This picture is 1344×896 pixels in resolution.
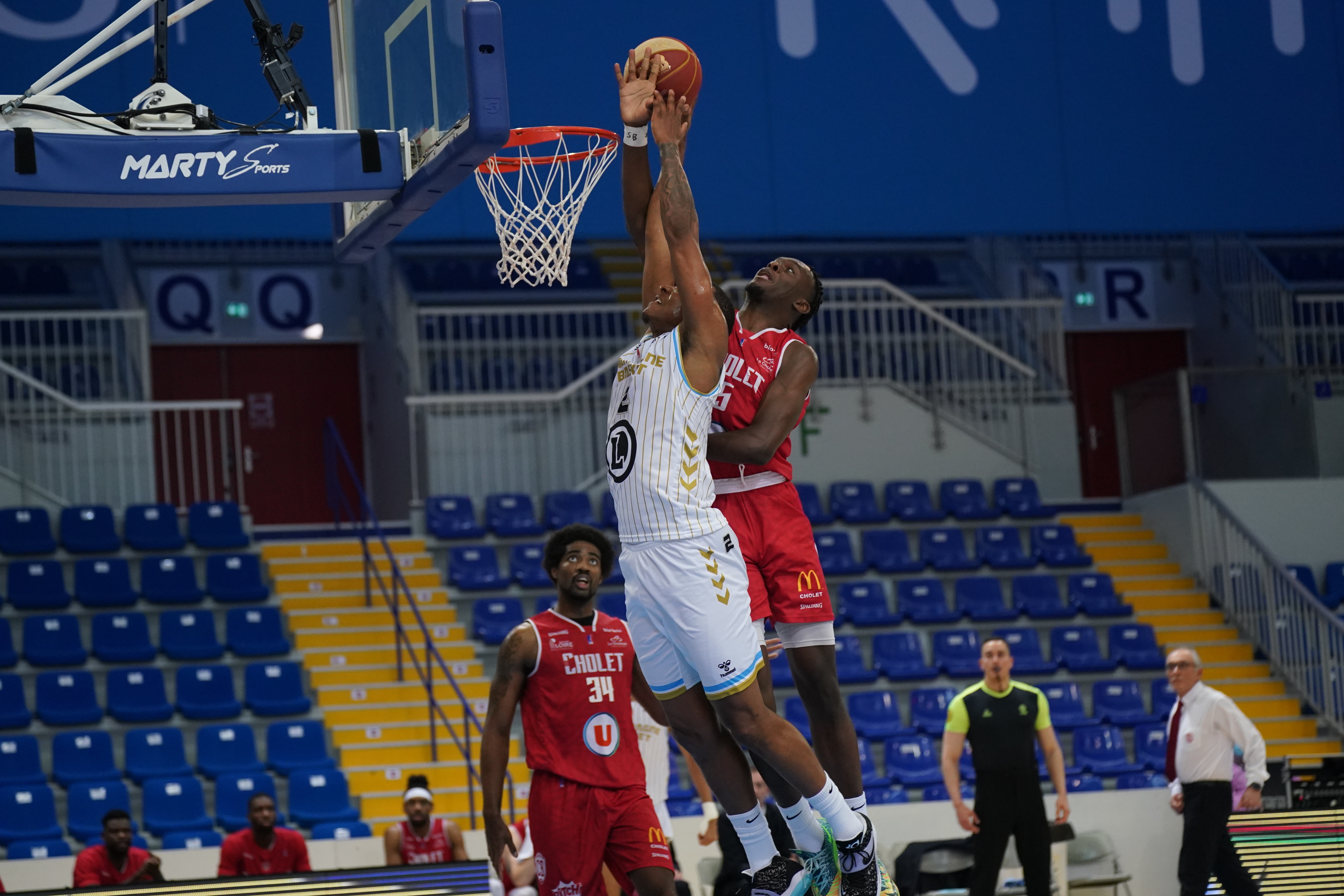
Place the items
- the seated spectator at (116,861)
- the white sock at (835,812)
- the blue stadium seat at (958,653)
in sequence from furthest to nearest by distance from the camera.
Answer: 1. the blue stadium seat at (958,653)
2. the seated spectator at (116,861)
3. the white sock at (835,812)

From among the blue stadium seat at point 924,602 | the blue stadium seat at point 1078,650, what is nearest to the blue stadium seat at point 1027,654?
the blue stadium seat at point 1078,650

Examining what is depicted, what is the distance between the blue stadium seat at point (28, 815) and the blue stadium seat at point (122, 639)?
177cm

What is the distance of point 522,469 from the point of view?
1755cm

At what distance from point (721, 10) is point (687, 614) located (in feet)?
30.5

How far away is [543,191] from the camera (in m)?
7.55

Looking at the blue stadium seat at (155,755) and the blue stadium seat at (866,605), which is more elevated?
the blue stadium seat at (866,605)

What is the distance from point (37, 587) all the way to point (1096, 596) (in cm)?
967

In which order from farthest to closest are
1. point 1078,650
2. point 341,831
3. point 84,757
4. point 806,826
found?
1. point 1078,650
2. point 84,757
3. point 341,831
4. point 806,826

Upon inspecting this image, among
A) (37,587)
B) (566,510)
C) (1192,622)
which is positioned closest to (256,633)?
(37,587)

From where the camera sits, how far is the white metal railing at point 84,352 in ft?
55.1

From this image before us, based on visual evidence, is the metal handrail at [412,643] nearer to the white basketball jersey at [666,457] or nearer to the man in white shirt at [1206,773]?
the man in white shirt at [1206,773]

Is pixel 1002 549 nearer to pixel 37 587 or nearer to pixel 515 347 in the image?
pixel 515 347

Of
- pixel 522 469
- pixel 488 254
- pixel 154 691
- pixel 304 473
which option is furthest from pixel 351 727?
pixel 488 254

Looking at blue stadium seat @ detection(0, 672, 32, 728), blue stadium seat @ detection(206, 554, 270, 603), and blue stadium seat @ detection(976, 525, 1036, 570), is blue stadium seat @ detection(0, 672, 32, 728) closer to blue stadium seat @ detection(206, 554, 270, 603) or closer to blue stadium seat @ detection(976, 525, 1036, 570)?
blue stadium seat @ detection(206, 554, 270, 603)
